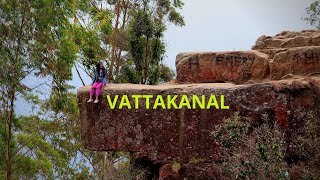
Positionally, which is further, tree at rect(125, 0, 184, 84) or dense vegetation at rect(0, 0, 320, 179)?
tree at rect(125, 0, 184, 84)

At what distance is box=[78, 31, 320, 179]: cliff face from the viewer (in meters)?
9.95

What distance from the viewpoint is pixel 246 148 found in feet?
29.7

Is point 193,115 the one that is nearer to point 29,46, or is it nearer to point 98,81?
point 98,81

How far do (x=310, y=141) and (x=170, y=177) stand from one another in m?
3.56

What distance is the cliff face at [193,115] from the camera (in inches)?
392

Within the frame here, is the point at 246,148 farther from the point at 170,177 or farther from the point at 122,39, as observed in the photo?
the point at 122,39

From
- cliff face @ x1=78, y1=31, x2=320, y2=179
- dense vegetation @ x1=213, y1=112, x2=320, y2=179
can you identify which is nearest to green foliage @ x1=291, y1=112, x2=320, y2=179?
dense vegetation @ x1=213, y1=112, x2=320, y2=179

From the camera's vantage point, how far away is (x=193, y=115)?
10.4 metres

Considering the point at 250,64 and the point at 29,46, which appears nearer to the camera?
the point at 250,64

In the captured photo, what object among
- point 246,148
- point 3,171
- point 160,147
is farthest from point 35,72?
point 246,148

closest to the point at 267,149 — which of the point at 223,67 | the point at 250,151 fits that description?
the point at 250,151

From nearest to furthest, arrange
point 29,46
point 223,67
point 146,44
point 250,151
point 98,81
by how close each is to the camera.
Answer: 1. point 250,151
2. point 98,81
3. point 223,67
4. point 29,46
5. point 146,44

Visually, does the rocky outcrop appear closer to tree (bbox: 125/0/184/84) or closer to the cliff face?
the cliff face

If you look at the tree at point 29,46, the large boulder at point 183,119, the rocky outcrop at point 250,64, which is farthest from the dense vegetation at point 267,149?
the tree at point 29,46
